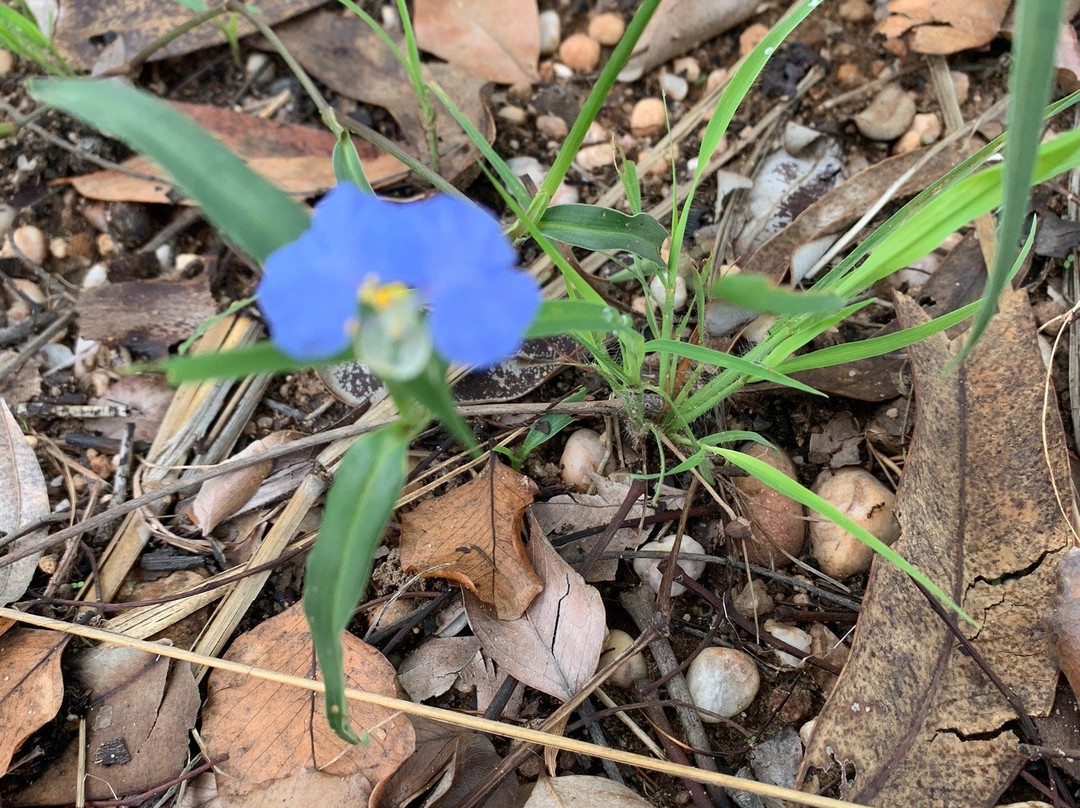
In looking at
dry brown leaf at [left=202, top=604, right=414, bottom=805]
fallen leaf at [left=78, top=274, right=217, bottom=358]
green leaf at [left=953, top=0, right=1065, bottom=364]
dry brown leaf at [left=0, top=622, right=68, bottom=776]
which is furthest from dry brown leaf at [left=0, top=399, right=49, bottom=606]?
green leaf at [left=953, top=0, right=1065, bottom=364]

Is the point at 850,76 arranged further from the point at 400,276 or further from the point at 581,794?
the point at 581,794

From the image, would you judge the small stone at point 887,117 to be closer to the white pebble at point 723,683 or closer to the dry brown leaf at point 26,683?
the white pebble at point 723,683

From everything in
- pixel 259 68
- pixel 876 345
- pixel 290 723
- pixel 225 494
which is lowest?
pixel 290 723

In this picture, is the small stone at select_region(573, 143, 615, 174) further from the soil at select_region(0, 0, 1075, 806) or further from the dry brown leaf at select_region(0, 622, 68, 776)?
the dry brown leaf at select_region(0, 622, 68, 776)

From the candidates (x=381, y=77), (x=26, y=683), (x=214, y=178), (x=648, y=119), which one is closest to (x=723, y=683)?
(x=214, y=178)

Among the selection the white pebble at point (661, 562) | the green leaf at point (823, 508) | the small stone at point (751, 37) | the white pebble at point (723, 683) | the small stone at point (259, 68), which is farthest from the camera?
the small stone at point (259, 68)

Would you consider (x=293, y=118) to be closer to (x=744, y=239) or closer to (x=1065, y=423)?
(x=744, y=239)

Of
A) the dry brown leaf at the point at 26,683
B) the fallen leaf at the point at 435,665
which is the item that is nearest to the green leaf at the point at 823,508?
the fallen leaf at the point at 435,665
